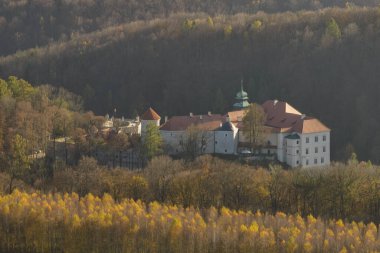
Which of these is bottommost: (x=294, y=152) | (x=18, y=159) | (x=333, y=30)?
(x=18, y=159)

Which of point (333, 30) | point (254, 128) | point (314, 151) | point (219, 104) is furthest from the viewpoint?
point (333, 30)

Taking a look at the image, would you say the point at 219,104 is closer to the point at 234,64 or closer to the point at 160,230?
the point at 234,64

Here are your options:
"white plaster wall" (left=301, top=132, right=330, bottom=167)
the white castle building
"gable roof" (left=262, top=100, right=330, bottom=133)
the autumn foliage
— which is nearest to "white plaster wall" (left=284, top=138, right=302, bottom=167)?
the white castle building

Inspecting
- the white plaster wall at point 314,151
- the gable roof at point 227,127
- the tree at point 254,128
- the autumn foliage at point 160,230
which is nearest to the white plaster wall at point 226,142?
the gable roof at point 227,127

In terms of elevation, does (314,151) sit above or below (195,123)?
below

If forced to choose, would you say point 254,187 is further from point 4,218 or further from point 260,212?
point 4,218

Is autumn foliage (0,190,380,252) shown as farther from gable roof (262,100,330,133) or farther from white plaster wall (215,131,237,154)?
white plaster wall (215,131,237,154)

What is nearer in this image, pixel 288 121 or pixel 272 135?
pixel 272 135

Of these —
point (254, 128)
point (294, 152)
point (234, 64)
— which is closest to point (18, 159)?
point (254, 128)
